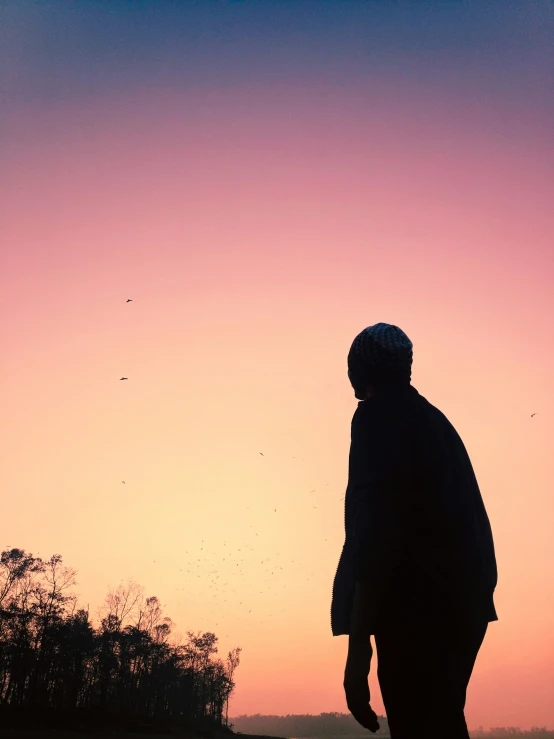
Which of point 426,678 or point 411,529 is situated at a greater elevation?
point 411,529

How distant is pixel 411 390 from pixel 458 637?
3.27ft

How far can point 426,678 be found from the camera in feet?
6.70

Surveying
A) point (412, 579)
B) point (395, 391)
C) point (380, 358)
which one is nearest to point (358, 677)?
point (412, 579)

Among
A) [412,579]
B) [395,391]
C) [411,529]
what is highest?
[395,391]

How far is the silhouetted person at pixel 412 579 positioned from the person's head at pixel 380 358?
29 cm

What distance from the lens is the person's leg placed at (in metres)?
2.01

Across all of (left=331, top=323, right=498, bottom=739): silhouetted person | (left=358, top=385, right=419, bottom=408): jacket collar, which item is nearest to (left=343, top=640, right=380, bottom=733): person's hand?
(left=331, top=323, right=498, bottom=739): silhouetted person

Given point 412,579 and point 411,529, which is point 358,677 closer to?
point 412,579

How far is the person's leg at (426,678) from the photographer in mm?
2014

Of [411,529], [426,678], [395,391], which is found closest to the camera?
[426,678]

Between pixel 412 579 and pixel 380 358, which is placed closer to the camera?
pixel 412 579

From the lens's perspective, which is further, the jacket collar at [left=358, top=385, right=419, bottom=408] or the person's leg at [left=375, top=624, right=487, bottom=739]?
the jacket collar at [left=358, top=385, right=419, bottom=408]

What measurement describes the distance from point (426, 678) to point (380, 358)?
1.27m

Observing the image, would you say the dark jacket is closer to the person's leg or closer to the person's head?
the person's leg
